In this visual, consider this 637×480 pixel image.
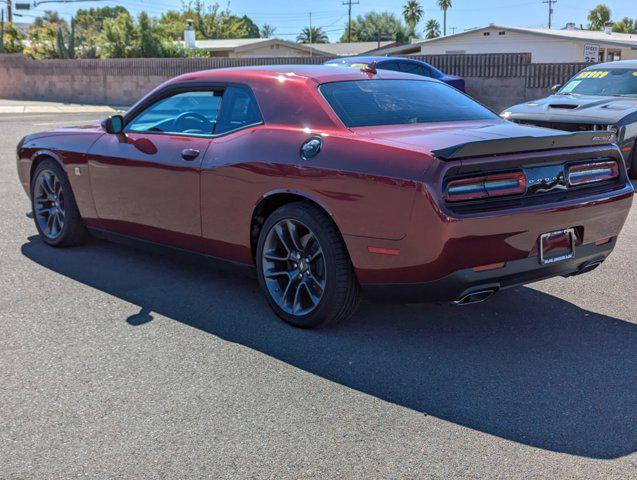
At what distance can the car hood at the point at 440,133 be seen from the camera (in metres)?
4.04

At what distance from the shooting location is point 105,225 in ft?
19.5

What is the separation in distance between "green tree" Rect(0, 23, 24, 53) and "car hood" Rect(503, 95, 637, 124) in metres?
36.3

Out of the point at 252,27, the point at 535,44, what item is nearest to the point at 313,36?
the point at 252,27

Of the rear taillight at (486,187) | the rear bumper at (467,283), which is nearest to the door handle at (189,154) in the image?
the rear bumper at (467,283)

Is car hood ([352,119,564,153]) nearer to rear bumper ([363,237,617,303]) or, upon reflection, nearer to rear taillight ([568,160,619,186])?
rear taillight ([568,160,619,186])

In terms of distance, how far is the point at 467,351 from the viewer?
4.23 meters

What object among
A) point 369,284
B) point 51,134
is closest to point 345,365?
point 369,284

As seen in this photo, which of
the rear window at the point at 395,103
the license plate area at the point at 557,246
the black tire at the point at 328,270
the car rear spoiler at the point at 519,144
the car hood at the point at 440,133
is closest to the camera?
the car rear spoiler at the point at 519,144

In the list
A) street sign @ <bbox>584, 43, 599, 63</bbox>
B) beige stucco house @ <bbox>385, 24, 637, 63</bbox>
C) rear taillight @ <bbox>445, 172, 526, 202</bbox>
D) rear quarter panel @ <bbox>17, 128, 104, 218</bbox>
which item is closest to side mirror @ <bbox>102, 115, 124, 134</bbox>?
rear quarter panel @ <bbox>17, 128, 104, 218</bbox>

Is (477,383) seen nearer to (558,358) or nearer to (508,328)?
(558,358)

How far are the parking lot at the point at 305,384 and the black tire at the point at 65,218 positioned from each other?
2.55 ft

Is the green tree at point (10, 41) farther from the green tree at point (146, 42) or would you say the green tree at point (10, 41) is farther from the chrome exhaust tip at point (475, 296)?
the chrome exhaust tip at point (475, 296)

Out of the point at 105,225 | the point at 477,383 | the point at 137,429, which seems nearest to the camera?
the point at 137,429

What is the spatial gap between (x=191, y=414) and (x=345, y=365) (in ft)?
3.03
